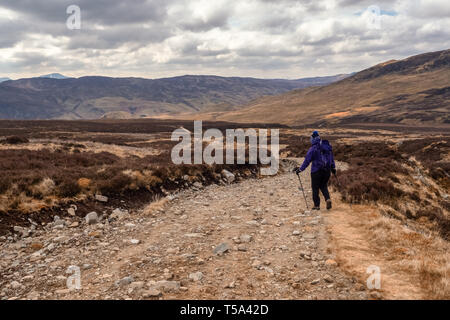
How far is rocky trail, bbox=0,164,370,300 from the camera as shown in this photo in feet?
18.7

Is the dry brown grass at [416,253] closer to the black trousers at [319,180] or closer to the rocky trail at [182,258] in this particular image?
the rocky trail at [182,258]

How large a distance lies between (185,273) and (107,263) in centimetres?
203

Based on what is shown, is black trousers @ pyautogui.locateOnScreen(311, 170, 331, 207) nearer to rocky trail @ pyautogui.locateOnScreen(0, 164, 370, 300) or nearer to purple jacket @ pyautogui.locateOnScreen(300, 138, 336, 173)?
purple jacket @ pyautogui.locateOnScreen(300, 138, 336, 173)

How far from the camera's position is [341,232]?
28.8ft

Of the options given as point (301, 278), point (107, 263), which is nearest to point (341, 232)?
point (301, 278)

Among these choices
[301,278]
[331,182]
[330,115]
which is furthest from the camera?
[330,115]

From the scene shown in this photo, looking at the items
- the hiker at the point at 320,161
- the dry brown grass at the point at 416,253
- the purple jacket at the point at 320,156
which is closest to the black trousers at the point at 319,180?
the hiker at the point at 320,161

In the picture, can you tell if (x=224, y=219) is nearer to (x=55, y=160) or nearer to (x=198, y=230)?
(x=198, y=230)

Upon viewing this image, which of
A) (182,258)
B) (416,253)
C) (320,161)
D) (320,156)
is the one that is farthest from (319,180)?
(182,258)

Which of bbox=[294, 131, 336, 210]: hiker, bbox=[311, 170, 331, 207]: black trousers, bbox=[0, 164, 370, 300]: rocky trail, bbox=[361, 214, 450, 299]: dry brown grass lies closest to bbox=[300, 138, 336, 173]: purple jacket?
bbox=[294, 131, 336, 210]: hiker

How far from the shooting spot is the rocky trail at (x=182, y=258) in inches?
225

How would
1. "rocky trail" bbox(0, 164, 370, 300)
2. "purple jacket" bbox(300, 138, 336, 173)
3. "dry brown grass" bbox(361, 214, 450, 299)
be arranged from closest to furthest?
"dry brown grass" bbox(361, 214, 450, 299) → "rocky trail" bbox(0, 164, 370, 300) → "purple jacket" bbox(300, 138, 336, 173)

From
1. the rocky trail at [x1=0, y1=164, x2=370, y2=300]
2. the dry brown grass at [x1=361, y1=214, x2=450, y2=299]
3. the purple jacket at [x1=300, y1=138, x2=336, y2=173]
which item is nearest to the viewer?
the dry brown grass at [x1=361, y1=214, x2=450, y2=299]

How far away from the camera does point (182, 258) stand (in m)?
7.28
